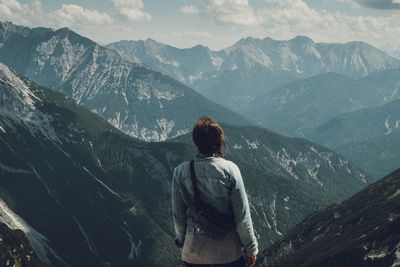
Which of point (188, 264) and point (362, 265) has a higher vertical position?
point (188, 264)

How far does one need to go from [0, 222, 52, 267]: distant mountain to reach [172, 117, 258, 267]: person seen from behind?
7159 inches

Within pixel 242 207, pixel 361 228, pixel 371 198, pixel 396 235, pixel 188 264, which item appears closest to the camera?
pixel 242 207

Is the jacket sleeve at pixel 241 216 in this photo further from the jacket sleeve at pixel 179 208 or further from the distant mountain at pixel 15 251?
the distant mountain at pixel 15 251

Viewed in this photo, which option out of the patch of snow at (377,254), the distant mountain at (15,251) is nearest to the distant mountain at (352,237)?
the patch of snow at (377,254)

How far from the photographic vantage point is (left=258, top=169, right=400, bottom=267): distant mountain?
102 meters

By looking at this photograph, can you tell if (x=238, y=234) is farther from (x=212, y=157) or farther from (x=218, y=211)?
(x=212, y=157)

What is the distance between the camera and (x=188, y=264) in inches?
421

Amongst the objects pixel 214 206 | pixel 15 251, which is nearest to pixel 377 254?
pixel 214 206

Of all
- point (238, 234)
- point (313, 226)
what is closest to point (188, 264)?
point (238, 234)

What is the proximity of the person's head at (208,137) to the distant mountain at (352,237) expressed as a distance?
91456 mm

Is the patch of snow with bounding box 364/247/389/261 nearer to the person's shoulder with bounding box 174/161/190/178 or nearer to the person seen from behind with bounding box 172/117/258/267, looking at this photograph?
the person seen from behind with bounding box 172/117/258/267

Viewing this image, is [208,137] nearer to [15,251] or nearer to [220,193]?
[220,193]

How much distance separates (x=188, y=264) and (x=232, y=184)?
269 centimetres

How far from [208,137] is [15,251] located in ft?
639
